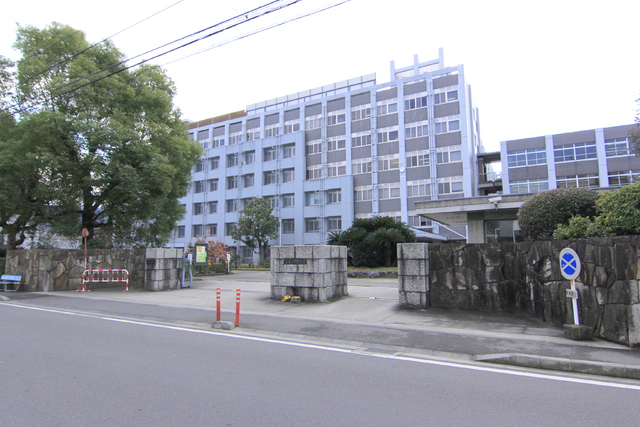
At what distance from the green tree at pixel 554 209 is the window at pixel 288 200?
4140cm

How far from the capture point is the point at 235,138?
60250mm

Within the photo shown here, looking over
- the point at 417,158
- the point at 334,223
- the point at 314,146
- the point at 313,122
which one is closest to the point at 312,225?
the point at 334,223

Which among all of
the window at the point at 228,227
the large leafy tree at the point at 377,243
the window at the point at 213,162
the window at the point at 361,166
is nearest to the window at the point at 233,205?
the window at the point at 228,227

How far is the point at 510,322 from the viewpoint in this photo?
371 inches

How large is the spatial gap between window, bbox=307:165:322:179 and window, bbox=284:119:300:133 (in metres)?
6.28

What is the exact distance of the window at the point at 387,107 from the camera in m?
48.4

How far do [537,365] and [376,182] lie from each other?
138 feet

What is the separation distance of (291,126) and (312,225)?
14573mm

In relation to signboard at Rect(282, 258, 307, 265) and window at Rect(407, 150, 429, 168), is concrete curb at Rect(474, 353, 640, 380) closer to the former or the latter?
signboard at Rect(282, 258, 307, 265)

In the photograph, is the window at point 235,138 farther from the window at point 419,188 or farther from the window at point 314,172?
the window at point 419,188

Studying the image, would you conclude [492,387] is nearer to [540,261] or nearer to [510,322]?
[510,322]

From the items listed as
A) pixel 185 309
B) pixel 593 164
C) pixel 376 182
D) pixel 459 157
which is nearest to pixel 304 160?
pixel 376 182

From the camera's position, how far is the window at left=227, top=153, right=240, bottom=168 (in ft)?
188

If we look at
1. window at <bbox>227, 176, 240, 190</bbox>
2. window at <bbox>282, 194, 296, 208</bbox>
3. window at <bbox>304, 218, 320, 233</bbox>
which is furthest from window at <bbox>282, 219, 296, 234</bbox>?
window at <bbox>227, 176, 240, 190</bbox>
